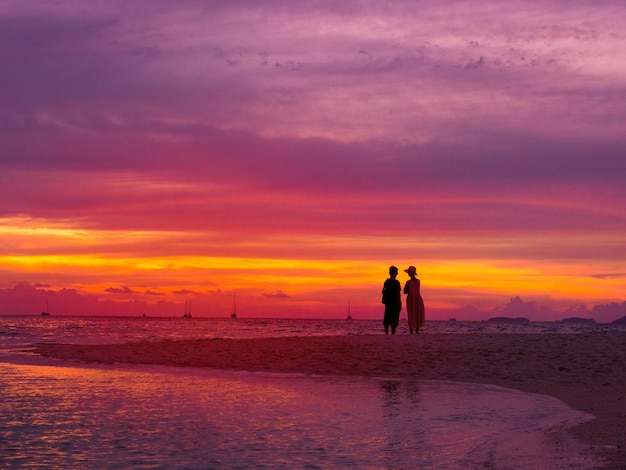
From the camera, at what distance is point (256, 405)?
41.8ft

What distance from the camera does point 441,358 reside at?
66.1ft

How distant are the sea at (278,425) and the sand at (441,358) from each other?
1.44 m

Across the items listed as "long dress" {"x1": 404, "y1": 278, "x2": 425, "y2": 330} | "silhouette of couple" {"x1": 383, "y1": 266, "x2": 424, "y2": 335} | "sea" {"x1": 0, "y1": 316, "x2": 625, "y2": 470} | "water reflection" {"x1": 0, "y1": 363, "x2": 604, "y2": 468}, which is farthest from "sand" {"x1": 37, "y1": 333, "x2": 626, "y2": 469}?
"long dress" {"x1": 404, "y1": 278, "x2": 425, "y2": 330}

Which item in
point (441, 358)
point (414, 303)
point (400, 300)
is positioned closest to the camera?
point (441, 358)

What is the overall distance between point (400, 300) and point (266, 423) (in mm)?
17961

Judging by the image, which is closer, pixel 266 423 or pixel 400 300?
pixel 266 423

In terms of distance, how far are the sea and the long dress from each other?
11.7m

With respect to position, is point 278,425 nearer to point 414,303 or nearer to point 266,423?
point 266,423

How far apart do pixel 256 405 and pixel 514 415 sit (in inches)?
159

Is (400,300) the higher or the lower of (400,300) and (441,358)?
the higher

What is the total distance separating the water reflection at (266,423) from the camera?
8477mm

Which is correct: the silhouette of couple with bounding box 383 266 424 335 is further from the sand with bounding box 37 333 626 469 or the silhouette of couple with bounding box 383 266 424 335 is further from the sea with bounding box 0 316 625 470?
the sea with bounding box 0 316 625 470

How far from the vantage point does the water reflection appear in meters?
8.48

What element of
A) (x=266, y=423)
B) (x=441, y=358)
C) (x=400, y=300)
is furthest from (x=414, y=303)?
(x=266, y=423)
